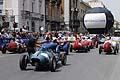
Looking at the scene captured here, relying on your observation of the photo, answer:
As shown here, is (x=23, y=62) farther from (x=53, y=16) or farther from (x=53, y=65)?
(x=53, y=16)

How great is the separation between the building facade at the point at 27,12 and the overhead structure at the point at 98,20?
2637cm

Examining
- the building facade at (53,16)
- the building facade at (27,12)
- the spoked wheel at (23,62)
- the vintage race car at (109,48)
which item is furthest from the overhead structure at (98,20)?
the building facade at (53,16)

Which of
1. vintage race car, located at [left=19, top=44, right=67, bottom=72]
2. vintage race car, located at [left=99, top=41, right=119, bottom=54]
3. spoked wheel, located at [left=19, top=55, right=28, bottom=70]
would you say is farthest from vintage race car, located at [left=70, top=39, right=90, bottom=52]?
spoked wheel, located at [left=19, top=55, right=28, bottom=70]

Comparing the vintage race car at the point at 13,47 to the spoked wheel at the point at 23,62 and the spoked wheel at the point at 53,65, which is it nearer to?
the spoked wheel at the point at 23,62

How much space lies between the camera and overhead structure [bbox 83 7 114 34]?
106 feet

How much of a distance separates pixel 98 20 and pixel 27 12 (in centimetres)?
3552

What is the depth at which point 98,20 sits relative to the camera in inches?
1342

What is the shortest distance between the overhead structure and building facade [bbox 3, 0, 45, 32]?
2637 centimetres

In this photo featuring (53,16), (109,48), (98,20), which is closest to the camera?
(109,48)

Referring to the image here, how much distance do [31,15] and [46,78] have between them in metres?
56.1

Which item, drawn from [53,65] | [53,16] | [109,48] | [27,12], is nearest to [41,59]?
[53,65]

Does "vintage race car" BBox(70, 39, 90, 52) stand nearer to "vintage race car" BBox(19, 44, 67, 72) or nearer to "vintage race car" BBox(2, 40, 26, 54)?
"vintage race car" BBox(2, 40, 26, 54)

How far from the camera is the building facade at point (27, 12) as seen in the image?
6384 cm

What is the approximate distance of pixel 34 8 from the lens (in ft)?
245
